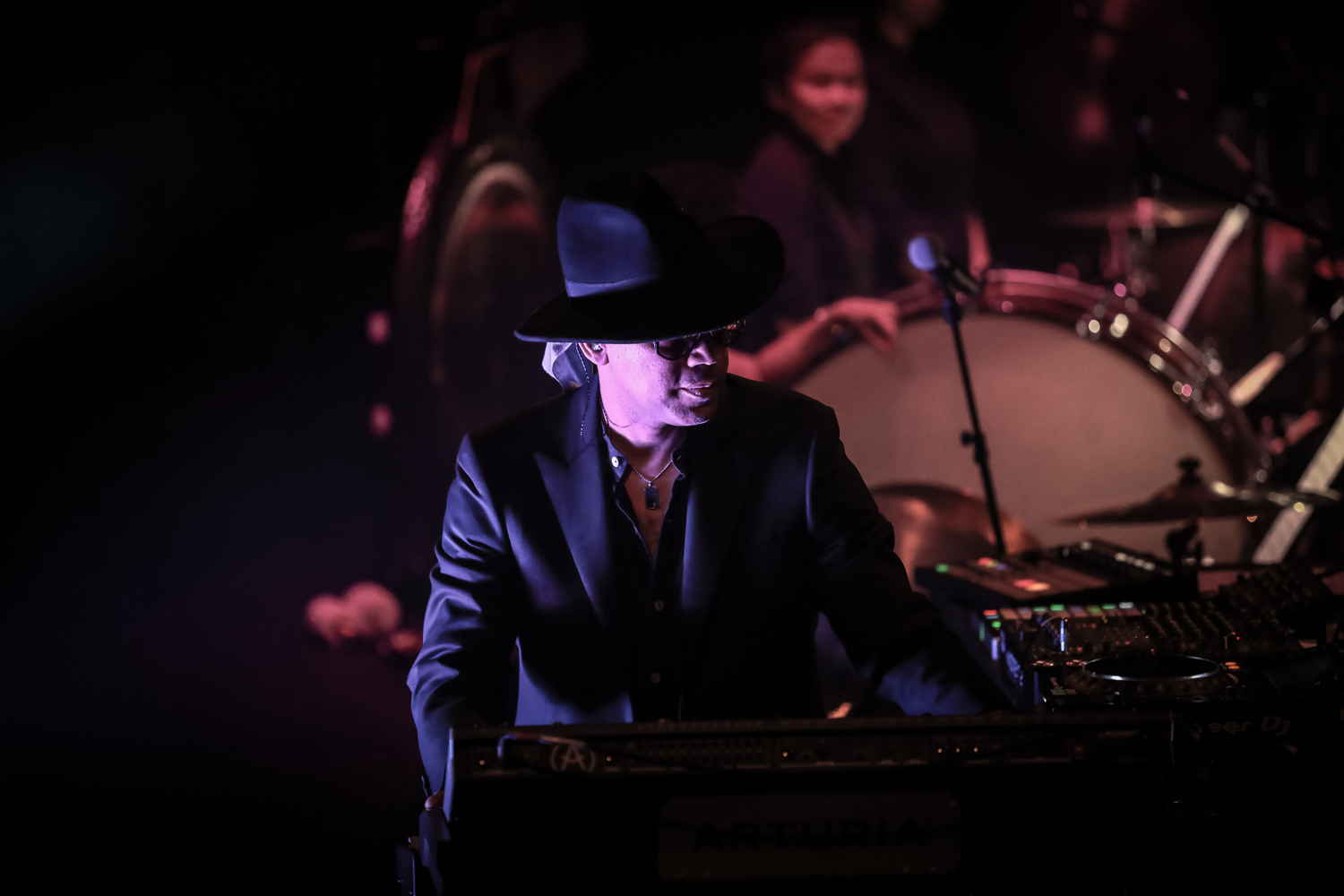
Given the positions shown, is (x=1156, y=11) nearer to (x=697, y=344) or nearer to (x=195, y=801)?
(x=697, y=344)

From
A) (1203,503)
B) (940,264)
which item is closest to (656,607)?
(940,264)

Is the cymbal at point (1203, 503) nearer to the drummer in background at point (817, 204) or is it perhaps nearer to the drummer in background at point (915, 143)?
the drummer in background at point (817, 204)

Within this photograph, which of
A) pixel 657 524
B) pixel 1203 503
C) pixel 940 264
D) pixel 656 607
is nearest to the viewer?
pixel 656 607

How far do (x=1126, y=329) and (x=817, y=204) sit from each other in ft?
4.38

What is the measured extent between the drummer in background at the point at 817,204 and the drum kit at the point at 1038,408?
12cm

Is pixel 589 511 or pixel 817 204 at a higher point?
pixel 817 204

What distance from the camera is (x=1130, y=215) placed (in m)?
4.38

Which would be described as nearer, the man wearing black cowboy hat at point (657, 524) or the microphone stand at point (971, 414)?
the man wearing black cowboy hat at point (657, 524)

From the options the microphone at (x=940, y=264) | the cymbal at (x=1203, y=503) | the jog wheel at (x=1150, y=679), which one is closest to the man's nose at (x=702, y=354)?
the jog wheel at (x=1150, y=679)

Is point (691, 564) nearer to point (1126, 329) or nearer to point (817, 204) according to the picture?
point (817, 204)

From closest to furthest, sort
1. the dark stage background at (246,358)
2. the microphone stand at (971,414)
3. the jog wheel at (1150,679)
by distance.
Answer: the jog wheel at (1150,679) → the microphone stand at (971,414) → the dark stage background at (246,358)

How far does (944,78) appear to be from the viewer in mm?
4328

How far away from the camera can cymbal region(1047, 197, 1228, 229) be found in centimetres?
436

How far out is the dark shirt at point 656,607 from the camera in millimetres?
1821
